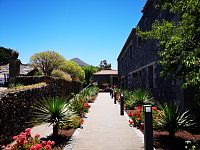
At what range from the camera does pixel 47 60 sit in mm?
41188

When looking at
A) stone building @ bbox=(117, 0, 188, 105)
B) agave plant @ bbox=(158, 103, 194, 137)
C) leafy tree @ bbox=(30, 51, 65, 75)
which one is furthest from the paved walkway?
leafy tree @ bbox=(30, 51, 65, 75)

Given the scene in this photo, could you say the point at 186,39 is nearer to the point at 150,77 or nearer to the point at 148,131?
the point at 148,131

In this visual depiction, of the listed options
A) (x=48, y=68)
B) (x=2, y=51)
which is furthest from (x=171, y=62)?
(x=2, y=51)

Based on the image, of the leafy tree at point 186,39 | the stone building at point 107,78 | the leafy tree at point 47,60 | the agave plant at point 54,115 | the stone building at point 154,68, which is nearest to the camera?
the leafy tree at point 186,39

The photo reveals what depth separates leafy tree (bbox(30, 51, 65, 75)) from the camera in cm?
4109

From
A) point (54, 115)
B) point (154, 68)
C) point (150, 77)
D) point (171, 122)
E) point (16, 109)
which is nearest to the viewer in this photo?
point (171, 122)

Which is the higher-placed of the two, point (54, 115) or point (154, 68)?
point (154, 68)

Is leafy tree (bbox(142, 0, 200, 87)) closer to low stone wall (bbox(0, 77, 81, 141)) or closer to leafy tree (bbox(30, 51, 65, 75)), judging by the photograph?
low stone wall (bbox(0, 77, 81, 141))

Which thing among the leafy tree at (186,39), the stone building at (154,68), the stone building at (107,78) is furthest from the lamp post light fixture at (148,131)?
the stone building at (107,78)

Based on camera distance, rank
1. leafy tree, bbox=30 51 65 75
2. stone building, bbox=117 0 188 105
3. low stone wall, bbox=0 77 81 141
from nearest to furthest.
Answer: low stone wall, bbox=0 77 81 141, stone building, bbox=117 0 188 105, leafy tree, bbox=30 51 65 75

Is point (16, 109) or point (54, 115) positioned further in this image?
point (16, 109)

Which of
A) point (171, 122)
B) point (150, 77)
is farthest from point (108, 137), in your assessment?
point (150, 77)

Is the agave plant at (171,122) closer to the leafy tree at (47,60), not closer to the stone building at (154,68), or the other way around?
the stone building at (154,68)

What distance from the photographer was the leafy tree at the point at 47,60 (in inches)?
1618
